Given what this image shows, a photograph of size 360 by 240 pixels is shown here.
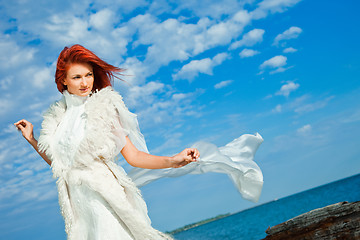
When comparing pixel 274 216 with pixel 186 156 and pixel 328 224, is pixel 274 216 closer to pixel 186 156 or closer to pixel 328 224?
pixel 328 224

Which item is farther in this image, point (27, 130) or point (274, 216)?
point (274, 216)

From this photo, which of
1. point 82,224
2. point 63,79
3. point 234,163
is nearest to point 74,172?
point 82,224

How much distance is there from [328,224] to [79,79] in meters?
2.33

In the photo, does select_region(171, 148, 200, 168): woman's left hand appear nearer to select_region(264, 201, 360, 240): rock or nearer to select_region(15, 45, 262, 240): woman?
select_region(15, 45, 262, 240): woman

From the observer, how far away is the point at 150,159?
8.30ft

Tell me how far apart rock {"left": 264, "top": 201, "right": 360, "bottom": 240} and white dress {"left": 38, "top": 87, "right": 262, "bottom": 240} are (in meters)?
0.72

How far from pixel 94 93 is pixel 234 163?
3.83 feet

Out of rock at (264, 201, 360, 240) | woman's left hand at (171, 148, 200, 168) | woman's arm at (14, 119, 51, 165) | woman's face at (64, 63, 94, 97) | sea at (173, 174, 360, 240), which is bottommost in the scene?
rock at (264, 201, 360, 240)

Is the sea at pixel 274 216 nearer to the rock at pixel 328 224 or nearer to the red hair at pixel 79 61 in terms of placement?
the rock at pixel 328 224

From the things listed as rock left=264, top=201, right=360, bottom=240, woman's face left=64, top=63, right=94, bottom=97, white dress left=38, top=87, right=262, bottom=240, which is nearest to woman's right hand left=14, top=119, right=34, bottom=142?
white dress left=38, top=87, right=262, bottom=240

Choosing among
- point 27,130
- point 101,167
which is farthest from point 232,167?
point 27,130

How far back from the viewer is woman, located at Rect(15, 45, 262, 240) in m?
2.30

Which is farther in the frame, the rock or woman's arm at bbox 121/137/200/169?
the rock

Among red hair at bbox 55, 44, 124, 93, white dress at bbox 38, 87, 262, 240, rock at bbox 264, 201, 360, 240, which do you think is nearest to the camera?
white dress at bbox 38, 87, 262, 240
